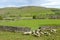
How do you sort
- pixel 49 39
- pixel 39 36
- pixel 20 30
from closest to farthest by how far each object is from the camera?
pixel 49 39 < pixel 39 36 < pixel 20 30

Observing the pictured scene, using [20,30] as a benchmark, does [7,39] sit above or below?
above

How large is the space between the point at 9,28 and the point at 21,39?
35.9ft

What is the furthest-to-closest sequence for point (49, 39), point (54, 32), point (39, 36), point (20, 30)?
point (20, 30) → point (54, 32) → point (39, 36) → point (49, 39)

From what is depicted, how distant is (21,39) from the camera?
22.0 metres

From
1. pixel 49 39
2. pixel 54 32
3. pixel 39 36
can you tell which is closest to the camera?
pixel 49 39

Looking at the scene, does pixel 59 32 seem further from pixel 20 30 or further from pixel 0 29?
pixel 0 29

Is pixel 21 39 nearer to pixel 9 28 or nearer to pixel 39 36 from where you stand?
pixel 39 36

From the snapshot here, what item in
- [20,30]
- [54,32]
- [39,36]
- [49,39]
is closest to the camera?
[49,39]

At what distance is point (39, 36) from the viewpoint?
23906 mm

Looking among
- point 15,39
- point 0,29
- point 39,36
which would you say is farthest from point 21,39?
point 0,29

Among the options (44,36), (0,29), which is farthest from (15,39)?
(0,29)

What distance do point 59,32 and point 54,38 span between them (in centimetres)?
418

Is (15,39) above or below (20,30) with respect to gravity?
above

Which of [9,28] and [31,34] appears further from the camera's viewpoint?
[9,28]
